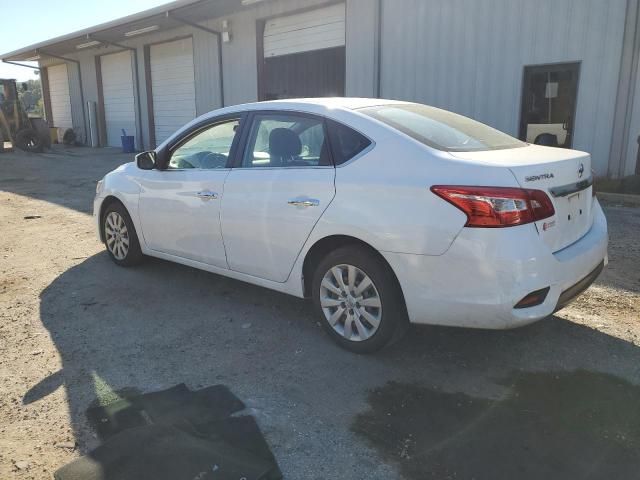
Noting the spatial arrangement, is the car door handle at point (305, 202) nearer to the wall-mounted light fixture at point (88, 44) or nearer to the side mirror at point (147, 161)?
the side mirror at point (147, 161)

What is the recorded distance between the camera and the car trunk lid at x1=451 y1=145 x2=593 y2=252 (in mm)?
2969

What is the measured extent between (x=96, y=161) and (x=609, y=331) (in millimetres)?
17072

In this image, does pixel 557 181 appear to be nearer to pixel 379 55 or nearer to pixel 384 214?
pixel 384 214

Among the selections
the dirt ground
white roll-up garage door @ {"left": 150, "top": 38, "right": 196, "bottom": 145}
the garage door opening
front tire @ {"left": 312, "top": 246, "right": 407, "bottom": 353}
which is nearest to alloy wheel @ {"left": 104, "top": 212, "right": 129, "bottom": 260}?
the dirt ground

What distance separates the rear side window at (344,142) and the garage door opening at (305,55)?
10.1 meters

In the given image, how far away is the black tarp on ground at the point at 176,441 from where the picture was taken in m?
2.40

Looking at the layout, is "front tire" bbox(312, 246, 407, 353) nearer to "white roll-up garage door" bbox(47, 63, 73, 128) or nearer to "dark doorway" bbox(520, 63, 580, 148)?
"dark doorway" bbox(520, 63, 580, 148)

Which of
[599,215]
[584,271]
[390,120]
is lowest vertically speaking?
[584,271]

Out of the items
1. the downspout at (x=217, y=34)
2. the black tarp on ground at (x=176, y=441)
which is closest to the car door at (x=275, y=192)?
the black tarp on ground at (x=176, y=441)

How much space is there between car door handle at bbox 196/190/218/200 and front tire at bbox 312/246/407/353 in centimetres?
110

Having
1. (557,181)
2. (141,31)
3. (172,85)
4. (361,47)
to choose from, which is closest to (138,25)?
(141,31)

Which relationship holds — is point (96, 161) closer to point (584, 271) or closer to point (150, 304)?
point (150, 304)

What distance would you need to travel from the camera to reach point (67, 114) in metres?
26.1

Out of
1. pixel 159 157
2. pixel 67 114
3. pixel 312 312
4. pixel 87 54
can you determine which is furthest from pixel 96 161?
pixel 312 312
